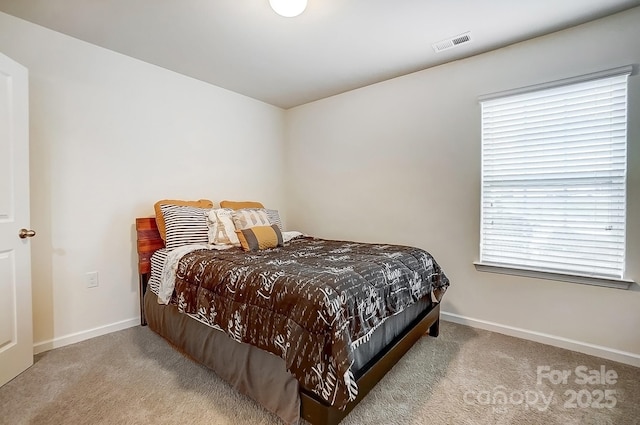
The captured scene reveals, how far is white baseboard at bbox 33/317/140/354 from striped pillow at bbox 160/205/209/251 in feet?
2.93

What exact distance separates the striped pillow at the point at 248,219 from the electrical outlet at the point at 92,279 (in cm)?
124

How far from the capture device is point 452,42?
2432mm

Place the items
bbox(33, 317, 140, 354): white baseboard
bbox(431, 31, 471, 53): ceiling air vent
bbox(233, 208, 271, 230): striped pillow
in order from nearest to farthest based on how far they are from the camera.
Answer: bbox(33, 317, 140, 354): white baseboard, bbox(431, 31, 471, 53): ceiling air vent, bbox(233, 208, 271, 230): striped pillow

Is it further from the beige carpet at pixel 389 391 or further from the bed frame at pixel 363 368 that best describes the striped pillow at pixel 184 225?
the beige carpet at pixel 389 391

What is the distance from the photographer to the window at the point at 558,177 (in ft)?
6.83

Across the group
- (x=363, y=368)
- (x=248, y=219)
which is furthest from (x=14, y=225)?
(x=363, y=368)

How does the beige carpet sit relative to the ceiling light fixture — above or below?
below

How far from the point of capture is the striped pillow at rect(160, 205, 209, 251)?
248 cm

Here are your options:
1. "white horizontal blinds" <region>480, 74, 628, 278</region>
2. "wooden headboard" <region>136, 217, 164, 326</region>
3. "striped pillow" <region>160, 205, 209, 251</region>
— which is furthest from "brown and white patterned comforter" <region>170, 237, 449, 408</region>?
"white horizontal blinds" <region>480, 74, 628, 278</region>

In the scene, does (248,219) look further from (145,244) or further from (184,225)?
(145,244)

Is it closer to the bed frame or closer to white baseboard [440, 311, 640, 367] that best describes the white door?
the bed frame

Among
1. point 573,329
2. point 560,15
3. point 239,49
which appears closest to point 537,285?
point 573,329

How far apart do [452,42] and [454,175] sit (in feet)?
3.71

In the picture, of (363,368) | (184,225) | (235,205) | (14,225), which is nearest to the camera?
(363,368)
